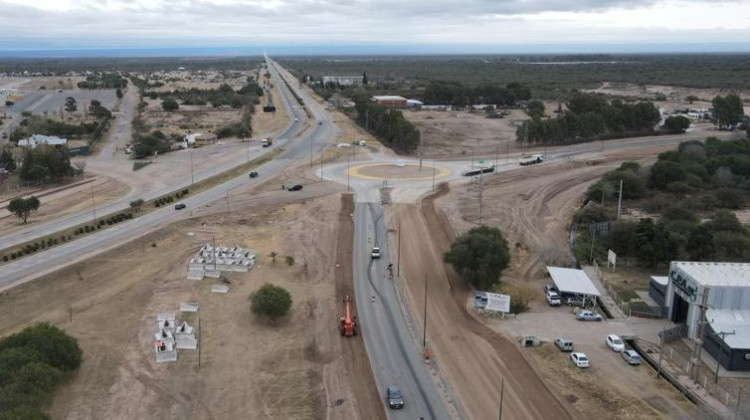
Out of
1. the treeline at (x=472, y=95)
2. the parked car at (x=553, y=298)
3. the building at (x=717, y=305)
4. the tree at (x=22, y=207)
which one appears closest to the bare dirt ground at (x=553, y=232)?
the parked car at (x=553, y=298)

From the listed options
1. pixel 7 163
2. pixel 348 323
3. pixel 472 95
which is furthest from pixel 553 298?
pixel 472 95

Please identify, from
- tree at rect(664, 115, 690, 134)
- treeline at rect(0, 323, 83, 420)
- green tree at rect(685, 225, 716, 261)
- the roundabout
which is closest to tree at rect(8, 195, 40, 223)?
treeline at rect(0, 323, 83, 420)

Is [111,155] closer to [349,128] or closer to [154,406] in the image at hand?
[349,128]

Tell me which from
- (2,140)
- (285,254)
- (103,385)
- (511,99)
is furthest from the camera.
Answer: (511,99)

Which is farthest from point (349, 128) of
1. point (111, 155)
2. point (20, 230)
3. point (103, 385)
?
point (103, 385)

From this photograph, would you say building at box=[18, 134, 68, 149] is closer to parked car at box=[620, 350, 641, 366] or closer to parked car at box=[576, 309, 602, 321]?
parked car at box=[576, 309, 602, 321]

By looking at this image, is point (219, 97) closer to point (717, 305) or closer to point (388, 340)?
point (388, 340)
